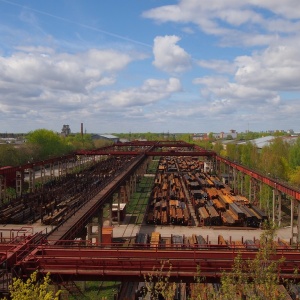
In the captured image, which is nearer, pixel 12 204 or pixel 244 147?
pixel 12 204

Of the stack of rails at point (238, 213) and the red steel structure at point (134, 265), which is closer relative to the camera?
the red steel structure at point (134, 265)

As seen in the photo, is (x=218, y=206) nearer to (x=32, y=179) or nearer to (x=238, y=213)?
(x=238, y=213)

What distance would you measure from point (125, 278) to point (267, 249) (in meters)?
5.74

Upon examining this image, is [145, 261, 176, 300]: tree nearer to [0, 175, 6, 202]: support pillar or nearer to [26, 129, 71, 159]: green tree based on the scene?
[0, 175, 6, 202]: support pillar

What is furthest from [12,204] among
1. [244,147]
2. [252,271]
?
[244,147]

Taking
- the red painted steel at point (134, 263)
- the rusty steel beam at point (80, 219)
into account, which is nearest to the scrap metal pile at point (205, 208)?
the rusty steel beam at point (80, 219)

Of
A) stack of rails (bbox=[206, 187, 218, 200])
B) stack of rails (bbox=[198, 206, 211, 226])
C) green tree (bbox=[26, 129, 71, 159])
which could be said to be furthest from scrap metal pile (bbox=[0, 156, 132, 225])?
green tree (bbox=[26, 129, 71, 159])

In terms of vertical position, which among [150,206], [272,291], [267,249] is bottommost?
[150,206]

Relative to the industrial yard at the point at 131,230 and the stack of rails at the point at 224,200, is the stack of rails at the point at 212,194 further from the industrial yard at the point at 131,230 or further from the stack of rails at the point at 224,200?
the stack of rails at the point at 224,200

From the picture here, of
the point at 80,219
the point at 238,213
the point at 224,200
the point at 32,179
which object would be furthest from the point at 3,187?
the point at 238,213

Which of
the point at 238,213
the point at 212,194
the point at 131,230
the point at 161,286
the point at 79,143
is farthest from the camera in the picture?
the point at 79,143

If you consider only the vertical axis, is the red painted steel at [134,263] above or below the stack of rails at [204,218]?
above

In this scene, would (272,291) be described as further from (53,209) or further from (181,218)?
(53,209)

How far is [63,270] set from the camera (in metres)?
12.6
